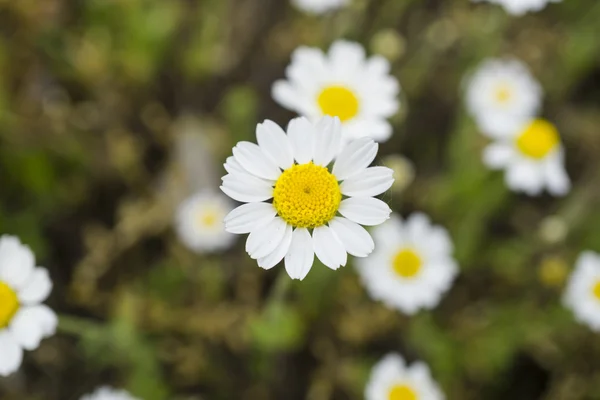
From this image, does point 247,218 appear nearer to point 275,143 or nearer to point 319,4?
point 275,143

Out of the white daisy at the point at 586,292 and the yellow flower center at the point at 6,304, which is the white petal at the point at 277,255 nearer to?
the yellow flower center at the point at 6,304

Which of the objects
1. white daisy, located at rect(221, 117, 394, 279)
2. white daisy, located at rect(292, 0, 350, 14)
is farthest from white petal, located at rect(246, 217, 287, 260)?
white daisy, located at rect(292, 0, 350, 14)


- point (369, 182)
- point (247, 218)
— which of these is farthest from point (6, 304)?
point (369, 182)

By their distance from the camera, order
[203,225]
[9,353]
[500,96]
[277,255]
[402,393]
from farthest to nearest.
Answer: [500,96] → [203,225] → [402,393] → [9,353] → [277,255]

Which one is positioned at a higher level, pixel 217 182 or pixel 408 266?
pixel 217 182

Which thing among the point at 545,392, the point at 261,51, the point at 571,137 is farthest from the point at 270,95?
the point at 545,392

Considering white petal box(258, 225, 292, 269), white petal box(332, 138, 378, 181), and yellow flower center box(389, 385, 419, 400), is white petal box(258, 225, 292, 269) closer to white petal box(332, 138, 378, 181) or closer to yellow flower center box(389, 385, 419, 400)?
white petal box(332, 138, 378, 181)

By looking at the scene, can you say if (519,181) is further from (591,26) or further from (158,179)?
(158,179)

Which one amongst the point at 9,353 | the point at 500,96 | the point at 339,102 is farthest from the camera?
the point at 500,96
